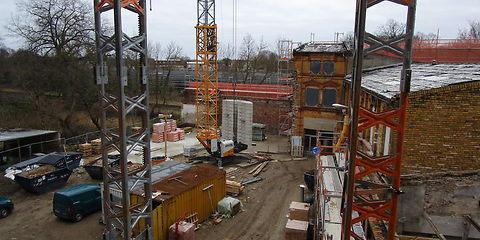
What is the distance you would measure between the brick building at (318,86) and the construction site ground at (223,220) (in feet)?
16.5

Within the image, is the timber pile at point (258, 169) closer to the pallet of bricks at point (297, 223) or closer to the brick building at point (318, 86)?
the brick building at point (318, 86)

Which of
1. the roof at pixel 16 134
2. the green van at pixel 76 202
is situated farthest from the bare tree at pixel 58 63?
the green van at pixel 76 202

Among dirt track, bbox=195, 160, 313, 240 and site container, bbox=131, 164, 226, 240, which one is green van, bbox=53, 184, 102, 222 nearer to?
site container, bbox=131, 164, 226, 240

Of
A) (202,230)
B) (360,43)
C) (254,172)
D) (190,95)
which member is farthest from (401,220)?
(190,95)

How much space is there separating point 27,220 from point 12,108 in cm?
1767

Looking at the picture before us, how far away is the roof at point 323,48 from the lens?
23453mm

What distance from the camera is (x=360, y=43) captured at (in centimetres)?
592

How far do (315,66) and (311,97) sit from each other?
7.78 feet

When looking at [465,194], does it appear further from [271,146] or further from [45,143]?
[45,143]

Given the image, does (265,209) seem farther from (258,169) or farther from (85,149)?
(85,149)

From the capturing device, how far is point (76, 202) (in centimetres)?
1382

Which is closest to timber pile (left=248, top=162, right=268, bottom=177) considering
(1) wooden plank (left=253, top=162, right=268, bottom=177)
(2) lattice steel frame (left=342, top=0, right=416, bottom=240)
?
Answer: (1) wooden plank (left=253, top=162, right=268, bottom=177)

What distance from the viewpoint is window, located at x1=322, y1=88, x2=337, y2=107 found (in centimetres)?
2383

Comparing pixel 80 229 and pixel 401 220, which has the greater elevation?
pixel 401 220
